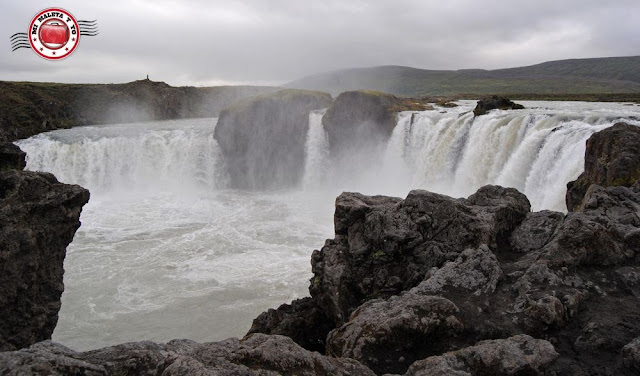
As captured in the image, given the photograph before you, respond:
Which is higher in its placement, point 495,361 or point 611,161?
point 611,161

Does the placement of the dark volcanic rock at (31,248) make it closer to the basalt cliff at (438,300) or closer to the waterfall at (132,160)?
the basalt cliff at (438,300)

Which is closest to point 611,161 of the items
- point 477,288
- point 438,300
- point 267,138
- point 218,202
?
point 477,288

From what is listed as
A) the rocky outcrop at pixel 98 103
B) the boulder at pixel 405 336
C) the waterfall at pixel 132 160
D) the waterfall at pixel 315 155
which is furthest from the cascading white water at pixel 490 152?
the rocky outcrop at pixel 98 103

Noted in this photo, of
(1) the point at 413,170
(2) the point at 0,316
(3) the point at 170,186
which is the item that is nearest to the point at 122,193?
(3) the point at 170,186

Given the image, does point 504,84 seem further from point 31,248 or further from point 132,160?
point 31,248

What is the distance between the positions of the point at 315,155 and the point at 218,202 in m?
12.0

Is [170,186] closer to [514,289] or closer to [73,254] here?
[73,254]

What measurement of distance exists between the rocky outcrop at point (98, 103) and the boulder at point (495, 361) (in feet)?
188

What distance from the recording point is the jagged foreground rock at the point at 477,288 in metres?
6.15

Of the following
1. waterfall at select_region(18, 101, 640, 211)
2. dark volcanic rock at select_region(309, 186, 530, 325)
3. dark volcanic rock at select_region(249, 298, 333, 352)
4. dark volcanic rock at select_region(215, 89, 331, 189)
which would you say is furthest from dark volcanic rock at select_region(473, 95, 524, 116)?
dark volcanic rock at select_region(249, 298, 333, 352)

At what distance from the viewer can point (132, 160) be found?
46.4m

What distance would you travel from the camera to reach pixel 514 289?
778 centimetres

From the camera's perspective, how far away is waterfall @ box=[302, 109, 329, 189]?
46000mm

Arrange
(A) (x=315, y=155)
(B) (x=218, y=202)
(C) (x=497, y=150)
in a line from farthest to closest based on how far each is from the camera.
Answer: (A) (x=315, y=155)
(B) (x=218, y=202)
(C) (x=497, y=150)
